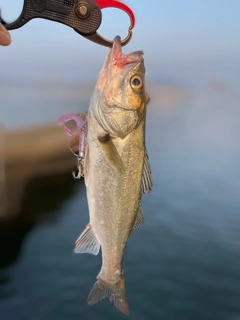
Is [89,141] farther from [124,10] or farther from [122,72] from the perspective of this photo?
[124,10]

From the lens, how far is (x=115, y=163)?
5.56 feet

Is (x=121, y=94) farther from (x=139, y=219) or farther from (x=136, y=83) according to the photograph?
(x=139, y=219)

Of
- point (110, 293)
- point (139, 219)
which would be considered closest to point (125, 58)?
point (139, 219)

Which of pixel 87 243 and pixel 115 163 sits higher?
pixel 115 163

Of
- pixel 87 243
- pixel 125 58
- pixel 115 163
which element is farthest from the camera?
pixel 87 243

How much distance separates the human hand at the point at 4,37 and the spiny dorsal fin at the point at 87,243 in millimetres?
1005

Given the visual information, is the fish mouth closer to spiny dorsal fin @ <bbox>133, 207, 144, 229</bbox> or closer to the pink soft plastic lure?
the pink soft plastic lure

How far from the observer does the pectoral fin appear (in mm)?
1659

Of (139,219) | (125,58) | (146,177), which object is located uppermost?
(125,58)

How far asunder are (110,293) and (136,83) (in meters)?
1.12

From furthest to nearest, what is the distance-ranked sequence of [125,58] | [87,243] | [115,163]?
[87,243] < [115,163] < [125,58]

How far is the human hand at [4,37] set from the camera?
159 cm

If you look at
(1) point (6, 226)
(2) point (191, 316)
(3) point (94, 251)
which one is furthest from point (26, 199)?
(3) point (94, 251)

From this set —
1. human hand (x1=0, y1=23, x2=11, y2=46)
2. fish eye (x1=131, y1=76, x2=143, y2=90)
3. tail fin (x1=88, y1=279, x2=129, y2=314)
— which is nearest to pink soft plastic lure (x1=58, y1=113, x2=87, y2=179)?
fish eye (x1=131, y1=76, x2=143, y2=90)
